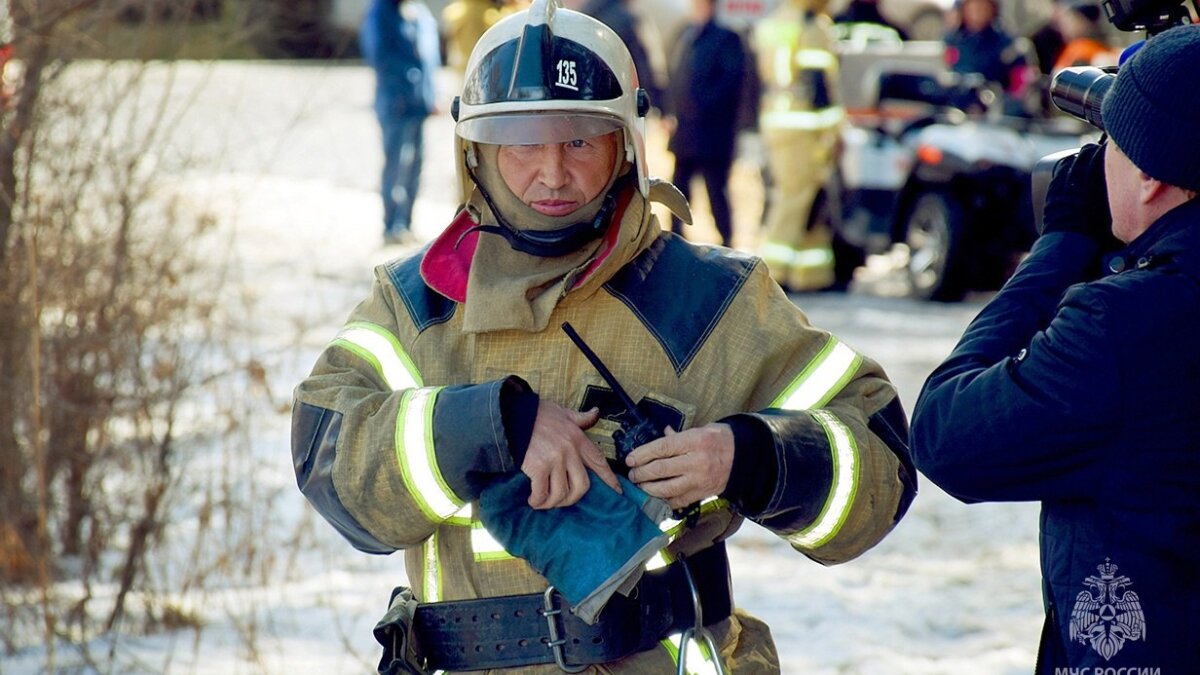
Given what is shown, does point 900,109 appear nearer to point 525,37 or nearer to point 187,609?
point 187,609

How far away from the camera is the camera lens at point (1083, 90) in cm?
243

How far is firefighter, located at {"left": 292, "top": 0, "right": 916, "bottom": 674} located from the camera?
247 cm

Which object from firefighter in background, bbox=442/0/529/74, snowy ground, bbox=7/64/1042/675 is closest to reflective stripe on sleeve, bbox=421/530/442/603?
snowy ground, bbox=7/64/1042/675

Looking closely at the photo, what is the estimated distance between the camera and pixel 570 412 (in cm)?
253

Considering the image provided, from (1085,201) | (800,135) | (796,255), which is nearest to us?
(1085,201)

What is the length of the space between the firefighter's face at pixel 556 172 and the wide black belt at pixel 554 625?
0.62m

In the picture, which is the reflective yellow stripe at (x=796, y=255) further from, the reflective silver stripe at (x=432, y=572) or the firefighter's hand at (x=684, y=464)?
the firefighter's hand at (x=684, y=464)

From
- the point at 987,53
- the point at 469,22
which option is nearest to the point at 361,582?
the point at 469,22

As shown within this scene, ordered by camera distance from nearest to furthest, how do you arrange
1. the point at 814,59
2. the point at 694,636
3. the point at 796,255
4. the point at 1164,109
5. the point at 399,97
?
the point at 1164,109 → the point at 694,636 → the point at 814,59 → the point at 796,255 → the point at 399,97

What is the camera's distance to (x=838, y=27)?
1580 cm

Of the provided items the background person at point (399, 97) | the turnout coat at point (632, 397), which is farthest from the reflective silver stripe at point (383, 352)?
the background person at point (399, 97)

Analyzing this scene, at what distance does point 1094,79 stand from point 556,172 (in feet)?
2.78

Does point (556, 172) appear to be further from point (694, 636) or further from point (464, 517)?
point (694, 636)

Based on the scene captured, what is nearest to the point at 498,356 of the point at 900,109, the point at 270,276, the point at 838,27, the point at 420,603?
the point at 420,603
